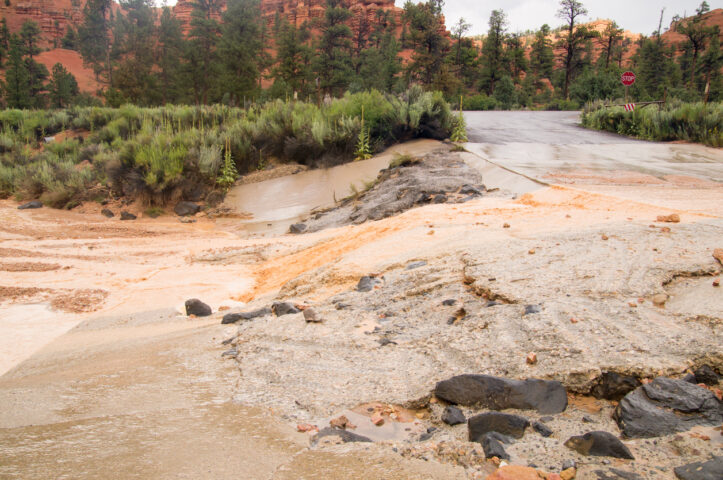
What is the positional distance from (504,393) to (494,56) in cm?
5970

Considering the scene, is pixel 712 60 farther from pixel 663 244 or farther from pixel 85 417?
pixel 85 417

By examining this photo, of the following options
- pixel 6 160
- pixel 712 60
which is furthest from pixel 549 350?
pixel 712 60

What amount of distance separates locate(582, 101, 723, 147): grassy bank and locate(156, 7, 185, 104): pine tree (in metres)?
32.7

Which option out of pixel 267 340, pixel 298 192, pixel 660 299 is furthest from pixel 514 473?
pixel 298 192

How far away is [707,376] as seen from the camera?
97.7 inches

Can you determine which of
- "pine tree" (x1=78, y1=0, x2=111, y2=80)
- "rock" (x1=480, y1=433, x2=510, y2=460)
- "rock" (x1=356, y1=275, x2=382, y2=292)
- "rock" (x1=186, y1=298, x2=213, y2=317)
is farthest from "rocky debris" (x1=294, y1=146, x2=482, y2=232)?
"pine tree" (x1=78, y1=0, x2=111, y2=80)

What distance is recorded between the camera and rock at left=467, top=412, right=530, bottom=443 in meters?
2.20

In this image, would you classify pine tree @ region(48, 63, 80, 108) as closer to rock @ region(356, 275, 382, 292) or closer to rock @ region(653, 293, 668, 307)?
rock @ region(356, 275, 382, 292)

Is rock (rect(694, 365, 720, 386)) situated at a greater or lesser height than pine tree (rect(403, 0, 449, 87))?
lesser

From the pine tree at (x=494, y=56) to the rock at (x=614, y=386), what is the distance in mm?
56908

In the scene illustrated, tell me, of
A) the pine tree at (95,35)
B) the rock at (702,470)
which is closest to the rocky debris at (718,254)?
the rock at (702,470)

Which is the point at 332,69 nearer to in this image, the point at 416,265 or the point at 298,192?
the point at 298,192

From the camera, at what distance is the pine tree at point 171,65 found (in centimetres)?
4134

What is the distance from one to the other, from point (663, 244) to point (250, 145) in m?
10.9
